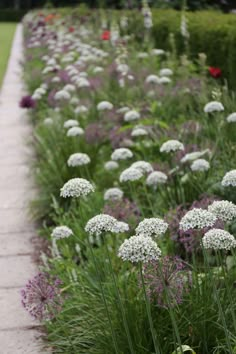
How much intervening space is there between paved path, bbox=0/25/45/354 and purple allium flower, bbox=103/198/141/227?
59 cm

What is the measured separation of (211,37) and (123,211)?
14.4 ft

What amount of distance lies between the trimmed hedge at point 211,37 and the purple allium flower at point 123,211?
2.98 metres

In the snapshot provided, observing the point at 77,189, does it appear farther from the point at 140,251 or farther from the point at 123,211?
the point at 123,211

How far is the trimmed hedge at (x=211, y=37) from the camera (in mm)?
7273

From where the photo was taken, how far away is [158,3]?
14.6 metres

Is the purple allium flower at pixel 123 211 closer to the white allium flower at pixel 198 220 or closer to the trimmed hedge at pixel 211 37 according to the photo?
the white allium flower at pixel 198 220

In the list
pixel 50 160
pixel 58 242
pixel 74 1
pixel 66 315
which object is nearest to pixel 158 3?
pixel 50 160

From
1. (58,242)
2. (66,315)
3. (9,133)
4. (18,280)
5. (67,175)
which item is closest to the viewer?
(66,315)

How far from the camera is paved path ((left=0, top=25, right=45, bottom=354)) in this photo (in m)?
3.45

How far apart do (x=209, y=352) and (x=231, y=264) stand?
68 centimetres

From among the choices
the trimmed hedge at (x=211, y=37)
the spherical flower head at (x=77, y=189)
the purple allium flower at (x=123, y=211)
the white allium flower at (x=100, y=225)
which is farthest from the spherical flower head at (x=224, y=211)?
the trimmed hedge at (x=211, y=37)

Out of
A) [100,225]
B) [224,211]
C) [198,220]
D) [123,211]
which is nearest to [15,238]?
[123,211]

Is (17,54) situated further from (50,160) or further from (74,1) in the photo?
(74,1)

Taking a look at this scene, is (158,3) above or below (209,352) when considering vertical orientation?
below
